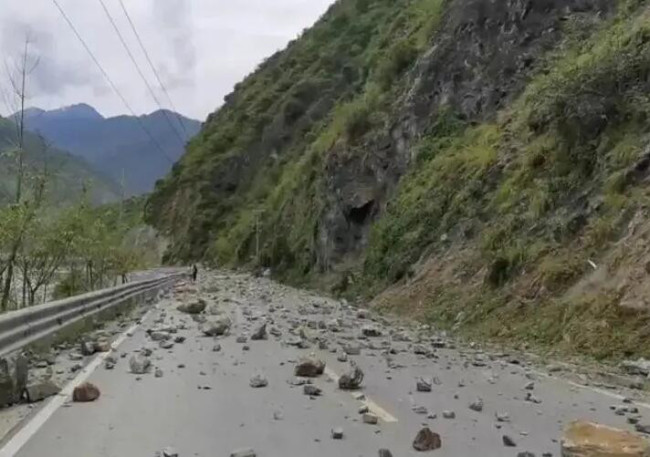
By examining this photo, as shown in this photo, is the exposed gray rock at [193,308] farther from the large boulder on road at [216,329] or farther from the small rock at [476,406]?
the small rock at [476,406]

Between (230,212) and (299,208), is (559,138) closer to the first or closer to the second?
(299,208)

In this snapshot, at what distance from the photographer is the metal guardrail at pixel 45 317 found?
30.9 feet

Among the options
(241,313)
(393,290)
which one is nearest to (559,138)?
(393,290)

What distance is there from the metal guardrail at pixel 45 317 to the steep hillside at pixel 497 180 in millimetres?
7537

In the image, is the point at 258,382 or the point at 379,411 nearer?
the point at 379,411

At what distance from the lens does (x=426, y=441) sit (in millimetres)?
6781

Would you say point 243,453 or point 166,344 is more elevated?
point 243,453

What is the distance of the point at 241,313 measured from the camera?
2339 cm

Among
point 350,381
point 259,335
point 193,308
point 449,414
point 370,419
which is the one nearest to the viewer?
point 370,419

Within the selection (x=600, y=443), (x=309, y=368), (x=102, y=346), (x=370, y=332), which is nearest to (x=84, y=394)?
(x=309, y=368)

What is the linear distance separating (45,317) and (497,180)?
14875 mm

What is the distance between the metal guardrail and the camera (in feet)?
30.9

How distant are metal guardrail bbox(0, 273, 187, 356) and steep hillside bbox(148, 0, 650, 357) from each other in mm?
7537

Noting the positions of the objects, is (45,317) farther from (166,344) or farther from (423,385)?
(423,385)
